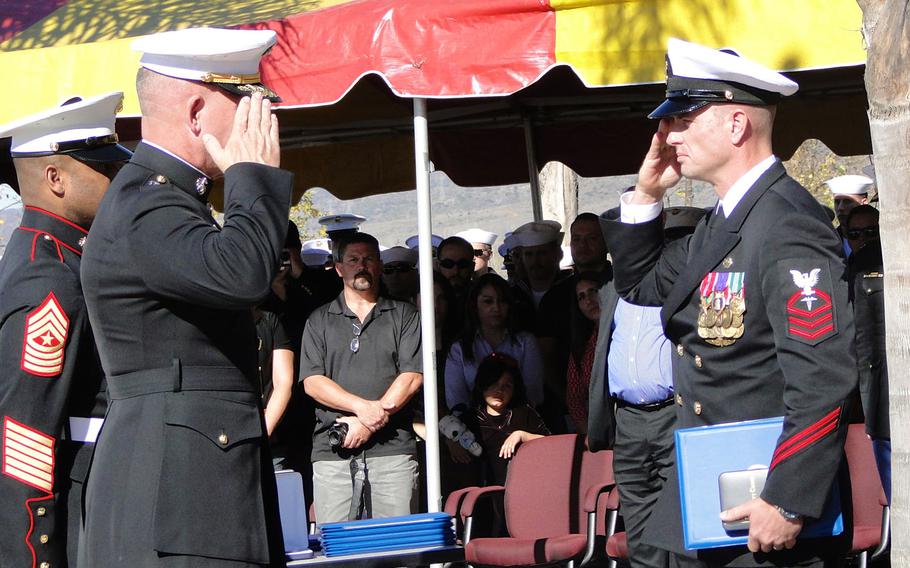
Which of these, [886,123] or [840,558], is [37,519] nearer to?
[840,558]

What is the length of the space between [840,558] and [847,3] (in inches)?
111

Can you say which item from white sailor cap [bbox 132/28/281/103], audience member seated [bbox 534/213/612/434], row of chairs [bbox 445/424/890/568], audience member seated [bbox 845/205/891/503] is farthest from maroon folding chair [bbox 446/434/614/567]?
white sailor cap [bbox 132/28/281/103]

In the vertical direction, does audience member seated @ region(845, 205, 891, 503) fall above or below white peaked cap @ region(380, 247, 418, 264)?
below

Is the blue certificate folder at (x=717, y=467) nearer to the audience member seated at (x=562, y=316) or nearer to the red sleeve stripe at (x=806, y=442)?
the red sleeve stripe at (x=806, y=442)

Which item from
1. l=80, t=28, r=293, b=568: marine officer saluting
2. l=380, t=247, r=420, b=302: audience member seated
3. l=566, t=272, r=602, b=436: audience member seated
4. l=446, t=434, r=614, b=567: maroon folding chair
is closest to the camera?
l=80, t=28, r=293, b=568: marine officer saluting

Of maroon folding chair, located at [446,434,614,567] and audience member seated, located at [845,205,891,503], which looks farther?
maroon folding chair, located at [446,434,614,567]

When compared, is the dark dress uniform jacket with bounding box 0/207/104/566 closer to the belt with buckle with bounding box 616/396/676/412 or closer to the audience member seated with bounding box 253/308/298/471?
the belt with buckle with bounding box 616/396/676/412

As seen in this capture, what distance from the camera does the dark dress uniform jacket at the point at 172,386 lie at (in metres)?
2.79

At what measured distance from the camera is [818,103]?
A: 9250 mm

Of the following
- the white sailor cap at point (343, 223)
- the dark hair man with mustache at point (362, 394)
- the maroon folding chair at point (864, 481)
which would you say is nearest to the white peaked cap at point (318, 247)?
the white sailor cap at point (343, 223)

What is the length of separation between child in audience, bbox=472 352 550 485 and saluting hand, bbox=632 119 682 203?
375 centimetres

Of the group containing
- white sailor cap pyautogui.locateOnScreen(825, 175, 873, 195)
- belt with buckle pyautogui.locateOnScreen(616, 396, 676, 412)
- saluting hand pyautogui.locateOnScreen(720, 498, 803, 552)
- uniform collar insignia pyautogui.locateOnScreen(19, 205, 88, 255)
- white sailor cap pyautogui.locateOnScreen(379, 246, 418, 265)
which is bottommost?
saluting hand pyautogui.locateOnScreen(720, 498, 803, 552)

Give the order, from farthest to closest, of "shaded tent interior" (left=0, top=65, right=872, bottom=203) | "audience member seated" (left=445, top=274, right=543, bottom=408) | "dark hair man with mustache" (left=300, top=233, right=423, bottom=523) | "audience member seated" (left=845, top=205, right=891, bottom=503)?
"shaded tent interior" (left=0, top=65, right=872, bottom=203), "audience member seated" (left=445, top=274, right=543, bottom=408), "dark hair man with mustache" (left=300, top=233, right=423, bottom=523), "audience member seated" (left=845, top=205, right=891, bottom=503)

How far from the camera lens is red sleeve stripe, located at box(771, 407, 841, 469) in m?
2.92
